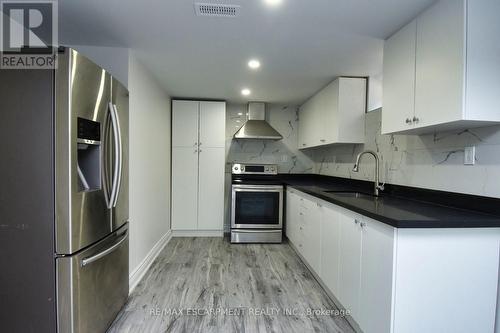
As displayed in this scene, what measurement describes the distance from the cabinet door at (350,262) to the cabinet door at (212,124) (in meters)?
2.46

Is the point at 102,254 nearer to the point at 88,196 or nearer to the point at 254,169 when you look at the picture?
the point at 88,196

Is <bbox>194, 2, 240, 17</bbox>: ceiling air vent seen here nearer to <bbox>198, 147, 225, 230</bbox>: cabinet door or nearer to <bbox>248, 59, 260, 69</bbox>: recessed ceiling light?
<bbox>248, 59, 260, 69</bbox>: recessed ceiling light

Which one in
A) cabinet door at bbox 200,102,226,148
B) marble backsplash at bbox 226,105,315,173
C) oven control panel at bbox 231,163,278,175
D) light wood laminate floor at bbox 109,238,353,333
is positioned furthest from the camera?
marble backsplash at bbox 226,105,315,173

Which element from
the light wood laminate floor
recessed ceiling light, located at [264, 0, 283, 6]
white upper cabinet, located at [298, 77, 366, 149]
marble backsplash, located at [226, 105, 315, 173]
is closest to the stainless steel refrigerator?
the light wood laminate floor

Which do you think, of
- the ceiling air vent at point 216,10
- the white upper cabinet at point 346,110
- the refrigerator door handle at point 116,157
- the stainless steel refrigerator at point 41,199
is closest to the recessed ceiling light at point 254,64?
the ceiling air vent at point 216,10

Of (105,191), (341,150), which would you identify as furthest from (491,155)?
(105,191)

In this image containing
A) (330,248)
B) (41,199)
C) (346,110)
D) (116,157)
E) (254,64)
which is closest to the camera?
(41,199)

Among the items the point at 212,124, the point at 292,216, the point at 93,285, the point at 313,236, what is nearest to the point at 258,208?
the point at 292,216

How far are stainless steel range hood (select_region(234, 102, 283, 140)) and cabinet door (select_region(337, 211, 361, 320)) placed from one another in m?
2.17

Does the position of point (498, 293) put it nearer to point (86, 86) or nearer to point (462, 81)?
point (462, 81)

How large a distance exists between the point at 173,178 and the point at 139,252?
151 centimetres

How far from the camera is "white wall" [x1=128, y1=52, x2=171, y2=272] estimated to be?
2.34 metres

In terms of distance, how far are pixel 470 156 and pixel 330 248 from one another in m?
1.16

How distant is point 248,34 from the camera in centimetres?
192
